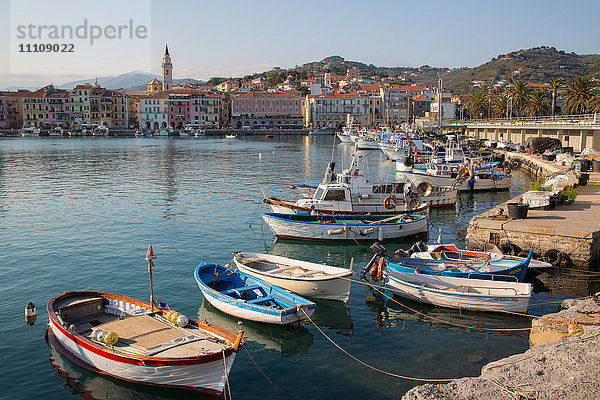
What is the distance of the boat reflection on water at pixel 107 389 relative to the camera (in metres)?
10.9

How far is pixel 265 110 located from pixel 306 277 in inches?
5579

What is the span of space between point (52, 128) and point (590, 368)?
516 feet

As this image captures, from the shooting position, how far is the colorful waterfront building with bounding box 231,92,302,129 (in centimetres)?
15300

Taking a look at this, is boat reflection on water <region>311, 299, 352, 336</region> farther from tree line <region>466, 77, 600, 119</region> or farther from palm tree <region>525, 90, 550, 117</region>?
palm tree <region>525, 90, 550, 117</region>

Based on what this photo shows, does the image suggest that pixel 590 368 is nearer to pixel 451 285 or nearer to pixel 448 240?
pixel 451 285

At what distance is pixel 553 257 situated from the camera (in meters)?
18.9

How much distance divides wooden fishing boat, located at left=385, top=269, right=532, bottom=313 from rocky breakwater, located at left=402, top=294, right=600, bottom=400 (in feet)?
13.1

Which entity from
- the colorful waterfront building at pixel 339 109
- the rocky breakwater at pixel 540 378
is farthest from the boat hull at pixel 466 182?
the colorful waterfront building at pixel 339 109

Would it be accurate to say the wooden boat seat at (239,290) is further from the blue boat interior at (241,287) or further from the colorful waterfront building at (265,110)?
the colorful waterfront building at (265,110)

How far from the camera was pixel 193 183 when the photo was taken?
45844 mm

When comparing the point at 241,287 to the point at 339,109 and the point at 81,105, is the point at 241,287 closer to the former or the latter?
the point at 339,109

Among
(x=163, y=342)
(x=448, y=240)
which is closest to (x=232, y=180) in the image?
(x=448, y=240)

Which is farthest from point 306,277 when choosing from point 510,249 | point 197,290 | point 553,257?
point 553,257

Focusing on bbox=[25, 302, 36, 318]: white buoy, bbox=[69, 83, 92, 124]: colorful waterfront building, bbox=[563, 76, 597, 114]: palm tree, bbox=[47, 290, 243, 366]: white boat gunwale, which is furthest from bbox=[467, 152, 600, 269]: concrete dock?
bbox=[69, 83, 92, 124]: colorful waterfront building
